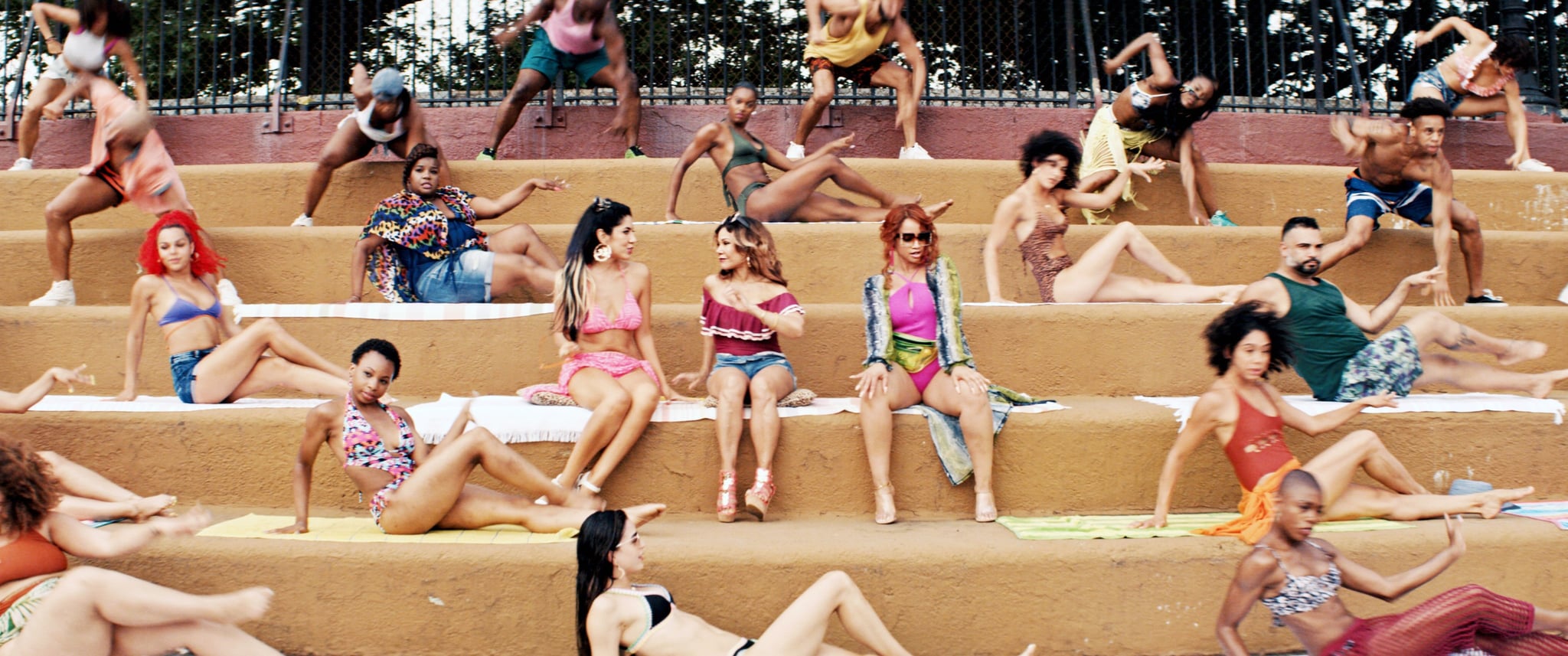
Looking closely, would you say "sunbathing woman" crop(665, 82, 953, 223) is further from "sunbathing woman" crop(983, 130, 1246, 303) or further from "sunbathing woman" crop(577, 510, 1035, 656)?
"sunbathing woman" crop(577, 510, 1035, 656)

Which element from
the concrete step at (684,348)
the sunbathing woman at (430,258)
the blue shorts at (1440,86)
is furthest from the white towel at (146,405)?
the blue shorts at (1440,86)

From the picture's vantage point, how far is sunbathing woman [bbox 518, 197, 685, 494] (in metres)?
5.34

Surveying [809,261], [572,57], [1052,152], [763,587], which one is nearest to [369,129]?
[572,57]

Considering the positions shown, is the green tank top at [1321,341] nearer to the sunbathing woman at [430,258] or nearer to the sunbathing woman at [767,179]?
the sunbathing woman at [767,179]

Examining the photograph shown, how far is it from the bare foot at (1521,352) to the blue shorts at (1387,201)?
151cm

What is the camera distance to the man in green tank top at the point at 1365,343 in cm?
600

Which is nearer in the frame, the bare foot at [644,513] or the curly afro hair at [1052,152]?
the bare foot at [644,513]

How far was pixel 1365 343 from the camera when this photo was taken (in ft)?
20.1

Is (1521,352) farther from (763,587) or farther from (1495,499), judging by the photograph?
(763,587)

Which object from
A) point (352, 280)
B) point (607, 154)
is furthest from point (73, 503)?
point (607, 154)

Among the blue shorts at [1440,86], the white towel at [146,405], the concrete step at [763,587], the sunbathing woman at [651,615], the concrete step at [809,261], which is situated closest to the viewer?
the sunbathing woman at [651,615]

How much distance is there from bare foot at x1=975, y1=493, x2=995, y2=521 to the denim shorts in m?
2.99

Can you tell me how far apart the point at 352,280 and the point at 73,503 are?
1.96 m

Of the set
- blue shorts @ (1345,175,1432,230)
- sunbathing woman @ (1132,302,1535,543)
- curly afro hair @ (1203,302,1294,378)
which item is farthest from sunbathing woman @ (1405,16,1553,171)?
sunbathing woman @ (1132,302,1535,543)
